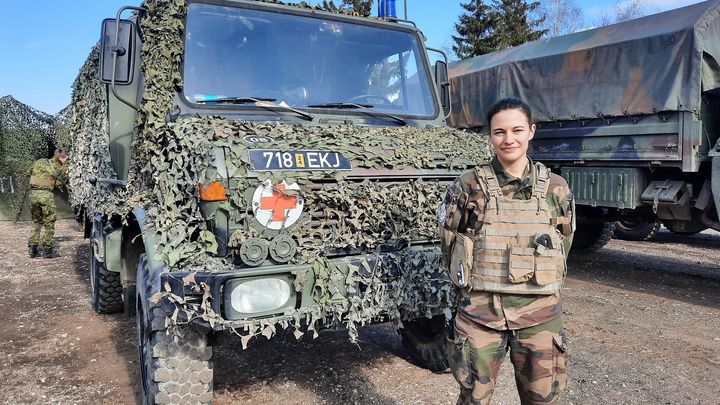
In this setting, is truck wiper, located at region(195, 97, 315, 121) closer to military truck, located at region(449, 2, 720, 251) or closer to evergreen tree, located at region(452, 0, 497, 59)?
military truck, located at region(449, 2, 720, 251)

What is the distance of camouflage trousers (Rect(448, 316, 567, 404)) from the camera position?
2037mm

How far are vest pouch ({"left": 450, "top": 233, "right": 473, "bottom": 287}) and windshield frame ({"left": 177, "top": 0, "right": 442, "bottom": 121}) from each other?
139 cm

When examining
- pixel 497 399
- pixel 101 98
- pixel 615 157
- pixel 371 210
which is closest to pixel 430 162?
pixel 371 210

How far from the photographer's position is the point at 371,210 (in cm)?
259

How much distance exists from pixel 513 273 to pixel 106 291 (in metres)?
3.98

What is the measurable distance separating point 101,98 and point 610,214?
591 cm

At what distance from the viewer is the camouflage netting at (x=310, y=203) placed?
236 centimetres

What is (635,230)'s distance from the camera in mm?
9391

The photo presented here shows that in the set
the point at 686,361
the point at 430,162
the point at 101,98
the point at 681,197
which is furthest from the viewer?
the point at 681,197

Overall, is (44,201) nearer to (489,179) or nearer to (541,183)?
(489,179)

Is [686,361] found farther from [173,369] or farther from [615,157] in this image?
[173,369]

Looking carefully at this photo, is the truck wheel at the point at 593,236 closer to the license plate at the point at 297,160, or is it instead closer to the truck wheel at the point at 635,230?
the truck wheel at the point at 635,230

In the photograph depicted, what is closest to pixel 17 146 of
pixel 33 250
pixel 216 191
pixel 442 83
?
pixel 33 250

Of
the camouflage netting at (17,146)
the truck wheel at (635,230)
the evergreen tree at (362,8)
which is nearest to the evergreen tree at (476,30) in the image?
the truck wheel at (635,230)
